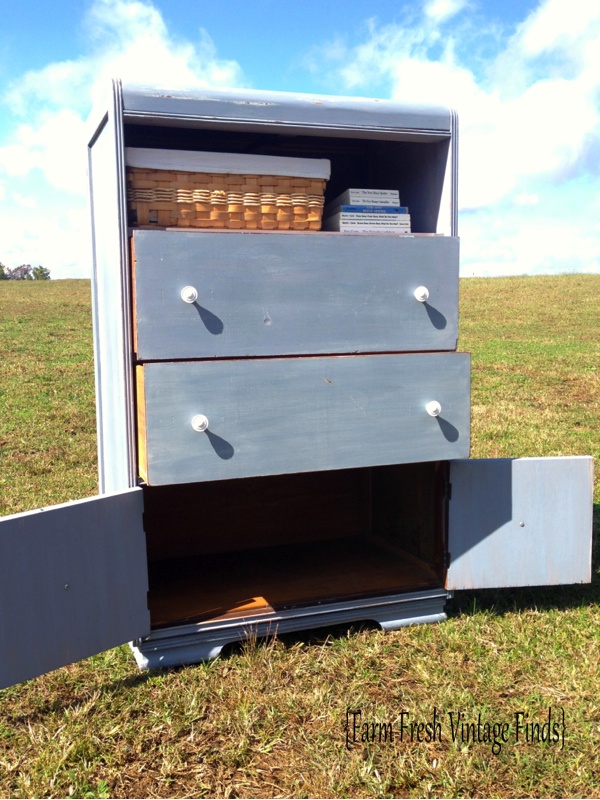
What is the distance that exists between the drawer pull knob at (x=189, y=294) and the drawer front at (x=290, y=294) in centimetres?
2

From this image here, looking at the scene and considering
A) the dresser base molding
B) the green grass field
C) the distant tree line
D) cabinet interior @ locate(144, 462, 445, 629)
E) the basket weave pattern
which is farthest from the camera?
the distant tree line

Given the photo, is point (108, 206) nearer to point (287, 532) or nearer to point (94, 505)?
point (94, 505)

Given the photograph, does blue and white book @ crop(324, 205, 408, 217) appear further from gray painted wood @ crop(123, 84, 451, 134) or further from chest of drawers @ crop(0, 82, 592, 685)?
gray painted wood @ crop(123, 84, 451, 134)

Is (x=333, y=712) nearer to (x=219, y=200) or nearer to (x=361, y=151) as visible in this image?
(x=219, y=200)

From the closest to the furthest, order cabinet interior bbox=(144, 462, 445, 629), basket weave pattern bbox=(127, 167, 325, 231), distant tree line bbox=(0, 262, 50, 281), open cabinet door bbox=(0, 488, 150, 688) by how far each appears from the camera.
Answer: open cabinet door bbox=(0, 488, 150, 688), basket weave pattern bbox=(127, 167, 325, 231), cabinet interior bbox=(144, 462, 445, 629), distant tree line bbox=(0, 262, 50, 281)

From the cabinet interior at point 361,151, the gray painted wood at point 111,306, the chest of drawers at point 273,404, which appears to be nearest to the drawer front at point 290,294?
the chest of drawers at point 273,404

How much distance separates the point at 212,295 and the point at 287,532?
5.86ft

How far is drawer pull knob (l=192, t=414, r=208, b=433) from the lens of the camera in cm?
240

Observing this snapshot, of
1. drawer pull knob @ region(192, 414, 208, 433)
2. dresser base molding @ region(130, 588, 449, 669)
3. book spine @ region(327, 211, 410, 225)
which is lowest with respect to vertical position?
dresser base molding @ region(130, 588, 449, 669)

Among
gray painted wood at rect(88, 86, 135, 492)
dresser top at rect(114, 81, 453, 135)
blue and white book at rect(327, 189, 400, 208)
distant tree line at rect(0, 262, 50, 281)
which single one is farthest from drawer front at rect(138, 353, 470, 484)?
distant tree line at rect(0, 262, 50, 281)

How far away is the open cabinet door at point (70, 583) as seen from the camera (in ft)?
7.24

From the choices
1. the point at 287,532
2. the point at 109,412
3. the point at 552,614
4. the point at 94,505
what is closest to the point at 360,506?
the point at 287,532

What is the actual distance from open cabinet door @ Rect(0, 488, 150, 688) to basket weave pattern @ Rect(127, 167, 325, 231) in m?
0.93

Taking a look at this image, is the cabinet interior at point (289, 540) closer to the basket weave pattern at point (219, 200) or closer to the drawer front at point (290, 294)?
the drawer front at point (290, 294)
